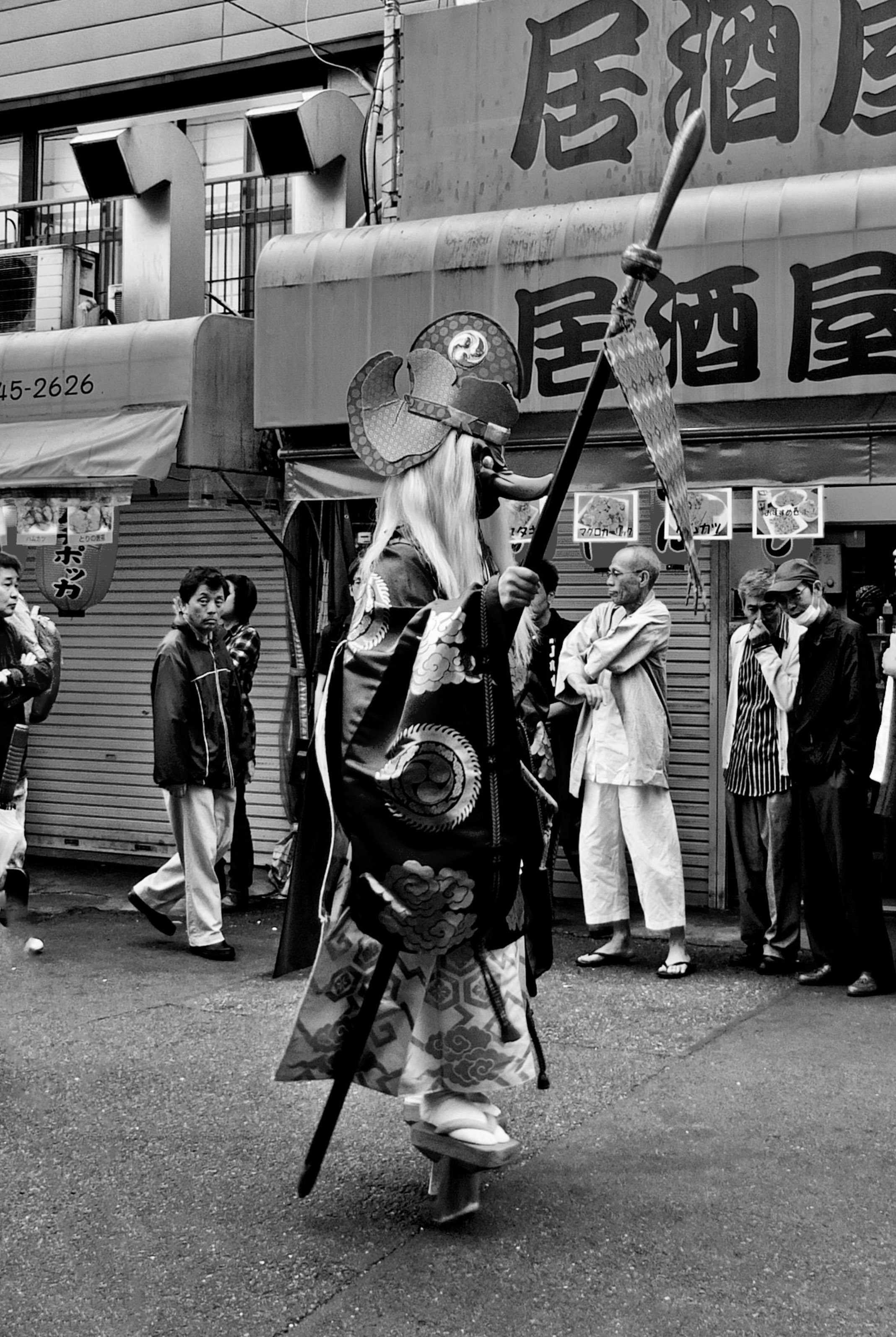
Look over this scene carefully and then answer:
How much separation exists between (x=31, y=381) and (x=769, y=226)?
5173mm

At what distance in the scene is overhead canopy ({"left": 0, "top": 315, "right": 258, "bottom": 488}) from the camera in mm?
9156

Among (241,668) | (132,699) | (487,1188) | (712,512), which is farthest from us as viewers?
(132,699)

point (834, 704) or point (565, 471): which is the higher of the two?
point (565, 471)

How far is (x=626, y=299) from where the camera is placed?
11.9 ft

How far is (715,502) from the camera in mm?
7832

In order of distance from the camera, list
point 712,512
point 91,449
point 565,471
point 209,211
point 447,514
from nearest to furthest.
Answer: point 565,471 < point 447,514 < point 712,512 < point 91,449 < point 209,211

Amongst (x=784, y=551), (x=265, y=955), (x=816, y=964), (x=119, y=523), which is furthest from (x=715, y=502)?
(x=119, y=523)

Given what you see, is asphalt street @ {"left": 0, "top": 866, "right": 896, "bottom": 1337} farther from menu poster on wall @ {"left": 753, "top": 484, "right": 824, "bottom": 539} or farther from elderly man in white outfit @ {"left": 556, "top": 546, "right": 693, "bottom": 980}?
menu poster on wall @ {"left": 753, "top": 484, "right": 824, "bottom": 539}

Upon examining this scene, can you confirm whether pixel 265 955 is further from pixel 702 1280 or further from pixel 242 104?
pixel 242 104

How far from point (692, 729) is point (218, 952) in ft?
10.5

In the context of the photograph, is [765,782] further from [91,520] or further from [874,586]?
[91,520]

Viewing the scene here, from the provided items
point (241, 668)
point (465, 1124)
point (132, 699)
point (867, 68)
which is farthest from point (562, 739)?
point (465, 1124)

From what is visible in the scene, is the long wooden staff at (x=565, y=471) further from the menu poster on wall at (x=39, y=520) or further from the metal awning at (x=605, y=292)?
the menu poster on wall at (x=39, y=520)

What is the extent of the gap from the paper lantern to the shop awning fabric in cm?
43
